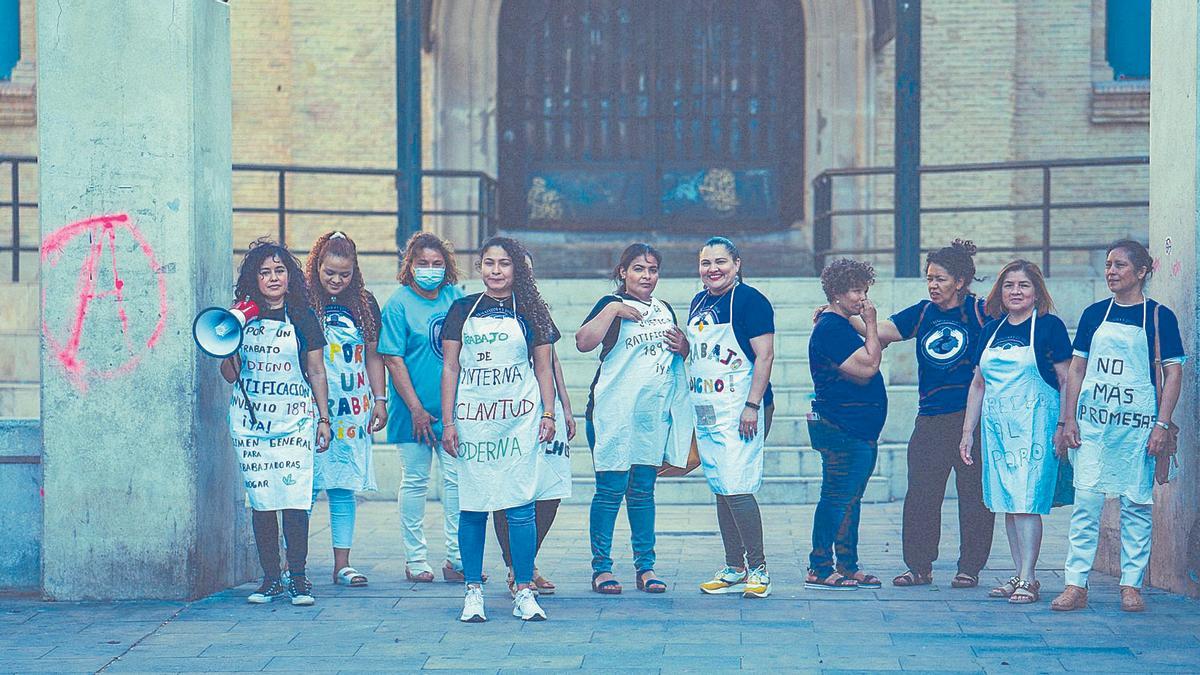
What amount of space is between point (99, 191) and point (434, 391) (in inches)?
75.3

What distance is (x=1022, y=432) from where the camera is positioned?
7.17 m

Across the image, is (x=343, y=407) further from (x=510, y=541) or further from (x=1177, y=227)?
(x=1177, y=227)

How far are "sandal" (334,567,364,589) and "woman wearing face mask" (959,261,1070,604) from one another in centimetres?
315

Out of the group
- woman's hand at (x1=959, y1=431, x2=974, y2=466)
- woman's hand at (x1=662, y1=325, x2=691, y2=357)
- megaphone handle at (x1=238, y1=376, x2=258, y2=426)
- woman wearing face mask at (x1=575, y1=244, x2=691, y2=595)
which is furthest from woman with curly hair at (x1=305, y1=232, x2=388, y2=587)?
woman's hand at (x1=959, y1=431, x2=974, y2=466)

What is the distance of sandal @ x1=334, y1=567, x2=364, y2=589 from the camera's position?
7.65m

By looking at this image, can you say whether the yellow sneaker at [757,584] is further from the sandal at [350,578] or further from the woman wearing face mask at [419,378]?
the sandal at [350,578]

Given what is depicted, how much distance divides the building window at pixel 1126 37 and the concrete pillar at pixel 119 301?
1252 centimetres

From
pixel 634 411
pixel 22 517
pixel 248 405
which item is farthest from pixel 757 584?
pixel 22 517

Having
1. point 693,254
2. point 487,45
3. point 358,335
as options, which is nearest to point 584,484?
point 358,335

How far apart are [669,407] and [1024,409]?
1712 mm

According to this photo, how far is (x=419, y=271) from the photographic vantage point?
765 cm

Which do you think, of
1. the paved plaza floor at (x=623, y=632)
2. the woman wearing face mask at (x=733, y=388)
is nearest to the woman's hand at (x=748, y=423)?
the woman wearing face mask at (x=733, y=388)

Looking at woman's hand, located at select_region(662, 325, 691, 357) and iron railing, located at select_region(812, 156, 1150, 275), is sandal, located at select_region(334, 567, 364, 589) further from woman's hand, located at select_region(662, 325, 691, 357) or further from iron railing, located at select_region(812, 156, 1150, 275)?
iron railing, located at select_region(812, 156, 1150, 275)

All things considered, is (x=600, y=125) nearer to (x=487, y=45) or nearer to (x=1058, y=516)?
(x=487, y=45)
